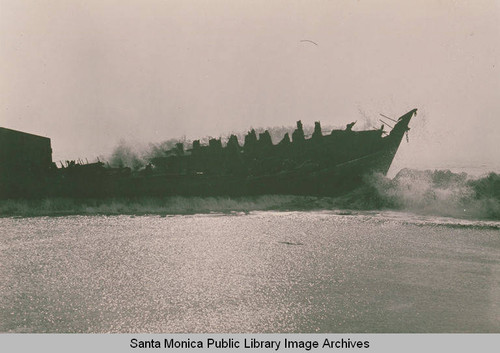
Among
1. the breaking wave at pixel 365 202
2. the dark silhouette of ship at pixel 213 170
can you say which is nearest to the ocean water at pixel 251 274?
the breaking wave at pixel 365 202

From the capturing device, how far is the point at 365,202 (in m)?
18.8

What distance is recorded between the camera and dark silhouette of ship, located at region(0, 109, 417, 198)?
20812 mm

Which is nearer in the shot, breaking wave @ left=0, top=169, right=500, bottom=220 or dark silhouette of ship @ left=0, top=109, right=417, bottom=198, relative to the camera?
breaking wave @ left=0, top=169, right=500, bottom=220

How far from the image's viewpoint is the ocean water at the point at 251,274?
5277mm

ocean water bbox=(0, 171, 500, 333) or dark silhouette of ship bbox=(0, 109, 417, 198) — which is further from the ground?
dark silhouette of ship bbox=(0, 109, 417, 198)

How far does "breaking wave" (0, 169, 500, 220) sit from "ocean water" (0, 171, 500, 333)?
1.77m

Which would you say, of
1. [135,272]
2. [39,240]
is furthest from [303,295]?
[39,240]
